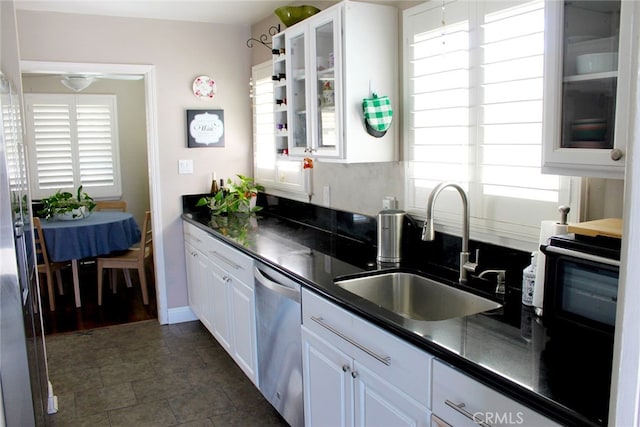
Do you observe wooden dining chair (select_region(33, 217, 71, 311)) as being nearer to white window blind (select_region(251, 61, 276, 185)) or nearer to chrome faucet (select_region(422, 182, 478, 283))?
white window blind (select_region(251, 61, 276, 185))

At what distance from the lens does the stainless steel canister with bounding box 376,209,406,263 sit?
257 centimetres

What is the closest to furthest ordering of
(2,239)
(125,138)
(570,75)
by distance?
1. (570,75)
2. (2,239)
3. (125,138)

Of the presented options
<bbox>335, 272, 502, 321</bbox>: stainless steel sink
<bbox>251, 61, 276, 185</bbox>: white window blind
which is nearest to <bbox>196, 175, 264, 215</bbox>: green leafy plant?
<bbox>251, 61, 276, 185</bbox>: white window blind

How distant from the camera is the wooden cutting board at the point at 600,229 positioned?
1483mm

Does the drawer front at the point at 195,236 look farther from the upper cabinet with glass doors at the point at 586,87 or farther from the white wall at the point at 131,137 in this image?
the white wall at the point at 131,137

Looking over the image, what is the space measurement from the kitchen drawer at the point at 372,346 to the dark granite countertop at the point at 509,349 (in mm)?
37

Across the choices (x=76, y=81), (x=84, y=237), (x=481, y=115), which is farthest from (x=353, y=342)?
(x=76, y=81)

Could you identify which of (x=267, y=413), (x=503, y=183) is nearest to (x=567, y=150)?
(x=503, y=183)

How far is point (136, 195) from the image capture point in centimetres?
693

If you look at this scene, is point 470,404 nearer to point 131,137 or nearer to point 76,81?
point 76,81

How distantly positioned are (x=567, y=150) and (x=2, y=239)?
5.58 ft

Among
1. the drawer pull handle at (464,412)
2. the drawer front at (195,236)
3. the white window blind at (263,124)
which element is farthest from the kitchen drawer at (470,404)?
the white window blind at (263,124)

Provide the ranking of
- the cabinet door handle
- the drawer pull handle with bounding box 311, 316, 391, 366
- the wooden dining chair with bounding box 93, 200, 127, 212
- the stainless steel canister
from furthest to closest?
the wooden dining chair with bounding box 93, 200, 127, 212
the stainless steel canister
the drawer pull handle with bounding box 311, 316, 391, 366
the cabinet door handle

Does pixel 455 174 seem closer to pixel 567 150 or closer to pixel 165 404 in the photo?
pixel 567 150
